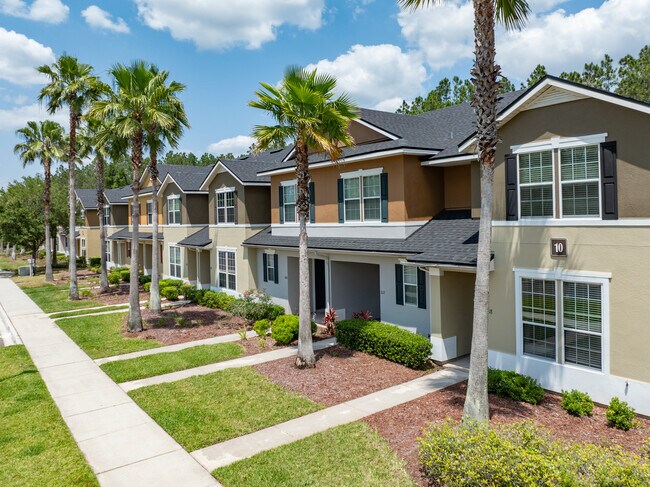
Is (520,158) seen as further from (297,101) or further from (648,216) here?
(297,101)

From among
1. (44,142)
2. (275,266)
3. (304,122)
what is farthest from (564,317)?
(44,142)

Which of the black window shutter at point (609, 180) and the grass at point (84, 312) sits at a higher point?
the black window shutter at point (609, 180)

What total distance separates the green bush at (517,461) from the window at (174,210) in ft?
86.2

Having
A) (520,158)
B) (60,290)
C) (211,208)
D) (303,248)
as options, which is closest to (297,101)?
(303,248)

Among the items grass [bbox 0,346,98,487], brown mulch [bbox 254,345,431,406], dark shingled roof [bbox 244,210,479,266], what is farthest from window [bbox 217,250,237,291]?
grass [bbox 0,346,98,487]

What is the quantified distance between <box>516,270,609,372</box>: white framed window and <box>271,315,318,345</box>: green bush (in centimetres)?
785

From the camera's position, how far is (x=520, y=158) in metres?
12.0

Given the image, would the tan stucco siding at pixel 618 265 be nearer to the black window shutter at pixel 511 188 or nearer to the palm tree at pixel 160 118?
the black window shutter at pixel 511 188

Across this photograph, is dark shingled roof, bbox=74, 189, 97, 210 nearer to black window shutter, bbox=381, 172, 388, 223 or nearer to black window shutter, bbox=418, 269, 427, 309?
black window shutter, bbox=381, 172, 388, 223

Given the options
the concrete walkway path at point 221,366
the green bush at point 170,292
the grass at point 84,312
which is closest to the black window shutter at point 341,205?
the concrete walkway path at point 221,366

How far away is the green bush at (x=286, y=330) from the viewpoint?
1667 cm

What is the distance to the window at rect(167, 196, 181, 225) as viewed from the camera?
3067cm

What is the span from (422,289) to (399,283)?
1033 millimetres

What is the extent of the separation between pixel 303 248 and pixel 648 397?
9227 mm
